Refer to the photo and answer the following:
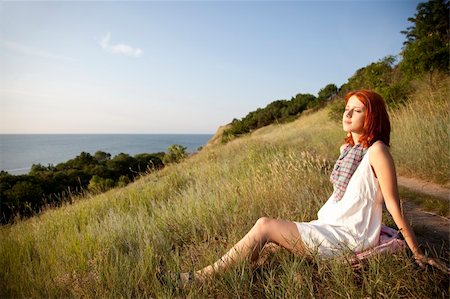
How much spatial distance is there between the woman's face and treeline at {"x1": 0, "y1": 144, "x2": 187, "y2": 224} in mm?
7976

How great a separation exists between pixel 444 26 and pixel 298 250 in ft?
103

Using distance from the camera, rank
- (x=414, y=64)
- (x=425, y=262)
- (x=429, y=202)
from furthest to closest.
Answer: (x=414, y=64), (x=429, y=202), (x=425, y=262)

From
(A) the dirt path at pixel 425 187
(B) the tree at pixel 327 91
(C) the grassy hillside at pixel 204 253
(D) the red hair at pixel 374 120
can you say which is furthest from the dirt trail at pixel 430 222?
(B) the tree at pixel 327 91

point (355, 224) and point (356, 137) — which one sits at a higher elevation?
point (356, 137)

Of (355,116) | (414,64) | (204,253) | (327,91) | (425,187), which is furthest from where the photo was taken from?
(327,91)

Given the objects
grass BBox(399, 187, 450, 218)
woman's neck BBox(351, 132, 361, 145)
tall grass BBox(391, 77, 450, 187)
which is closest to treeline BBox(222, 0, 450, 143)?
tall grass BBox(391, 77, 450, 187)

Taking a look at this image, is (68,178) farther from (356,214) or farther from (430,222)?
(356,214)

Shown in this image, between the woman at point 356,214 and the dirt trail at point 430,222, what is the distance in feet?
1.68

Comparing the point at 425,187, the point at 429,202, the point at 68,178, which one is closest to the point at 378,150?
Answer: the point at 429,202

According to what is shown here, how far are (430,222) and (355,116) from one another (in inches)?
84.8

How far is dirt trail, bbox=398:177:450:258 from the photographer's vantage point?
9.63 ft

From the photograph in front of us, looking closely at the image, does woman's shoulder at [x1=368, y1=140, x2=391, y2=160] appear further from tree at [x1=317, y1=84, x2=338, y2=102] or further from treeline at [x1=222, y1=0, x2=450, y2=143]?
tree at [x1=317, y1=84, x2=338, y2=102]

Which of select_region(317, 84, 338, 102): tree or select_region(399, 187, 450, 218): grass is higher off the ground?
select_region(317, 84, 338, 102): tree

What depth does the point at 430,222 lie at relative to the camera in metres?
3.60
